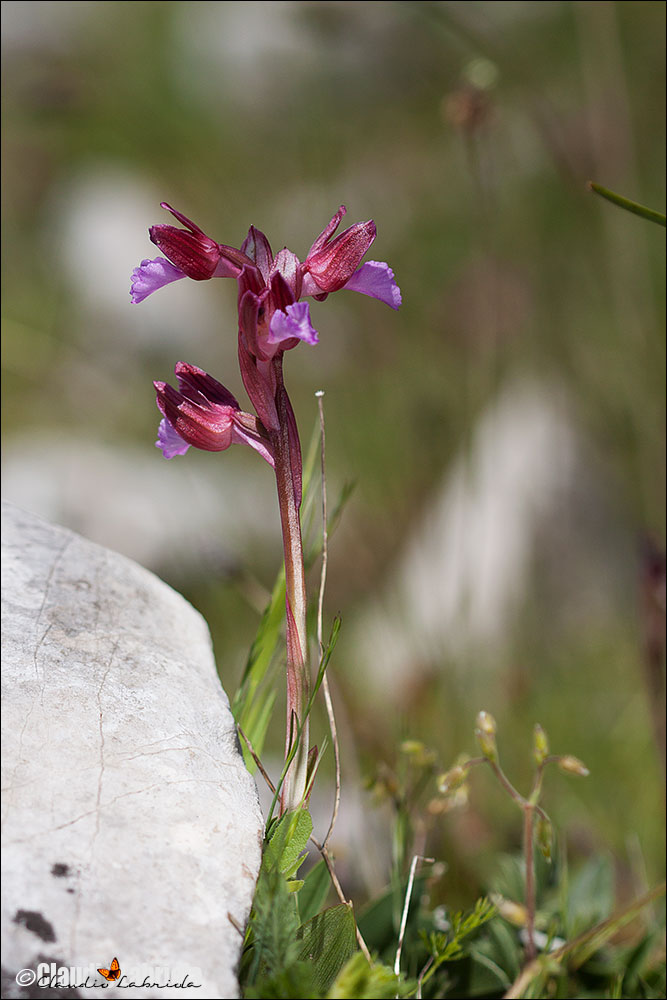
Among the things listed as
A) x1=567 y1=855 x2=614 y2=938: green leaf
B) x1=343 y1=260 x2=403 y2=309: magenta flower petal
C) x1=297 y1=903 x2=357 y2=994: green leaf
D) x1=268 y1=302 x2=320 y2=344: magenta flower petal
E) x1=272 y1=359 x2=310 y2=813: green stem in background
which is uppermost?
x1=343 y1=260 x2=403 y2=309: magenta flower petal

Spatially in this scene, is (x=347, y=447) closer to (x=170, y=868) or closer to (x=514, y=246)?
(x=170, y=868)

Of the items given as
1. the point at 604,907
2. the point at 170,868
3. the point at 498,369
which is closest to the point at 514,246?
the point at 498,369

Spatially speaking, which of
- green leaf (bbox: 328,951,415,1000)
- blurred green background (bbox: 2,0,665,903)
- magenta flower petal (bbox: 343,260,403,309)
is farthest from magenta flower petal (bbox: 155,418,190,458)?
blurred green background (bbox: 2,0,665,903)

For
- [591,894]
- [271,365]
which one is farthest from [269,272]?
[591,894]

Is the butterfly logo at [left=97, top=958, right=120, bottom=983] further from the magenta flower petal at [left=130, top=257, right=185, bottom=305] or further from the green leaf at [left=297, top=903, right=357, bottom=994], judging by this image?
the magenta flower petal at [left=130, top=257, right=185, bottom=305]

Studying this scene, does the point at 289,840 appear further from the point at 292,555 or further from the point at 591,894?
the point at 591,894

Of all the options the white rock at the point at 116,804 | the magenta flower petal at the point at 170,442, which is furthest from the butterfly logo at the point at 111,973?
the magenta flower petal at the point at 170,442
